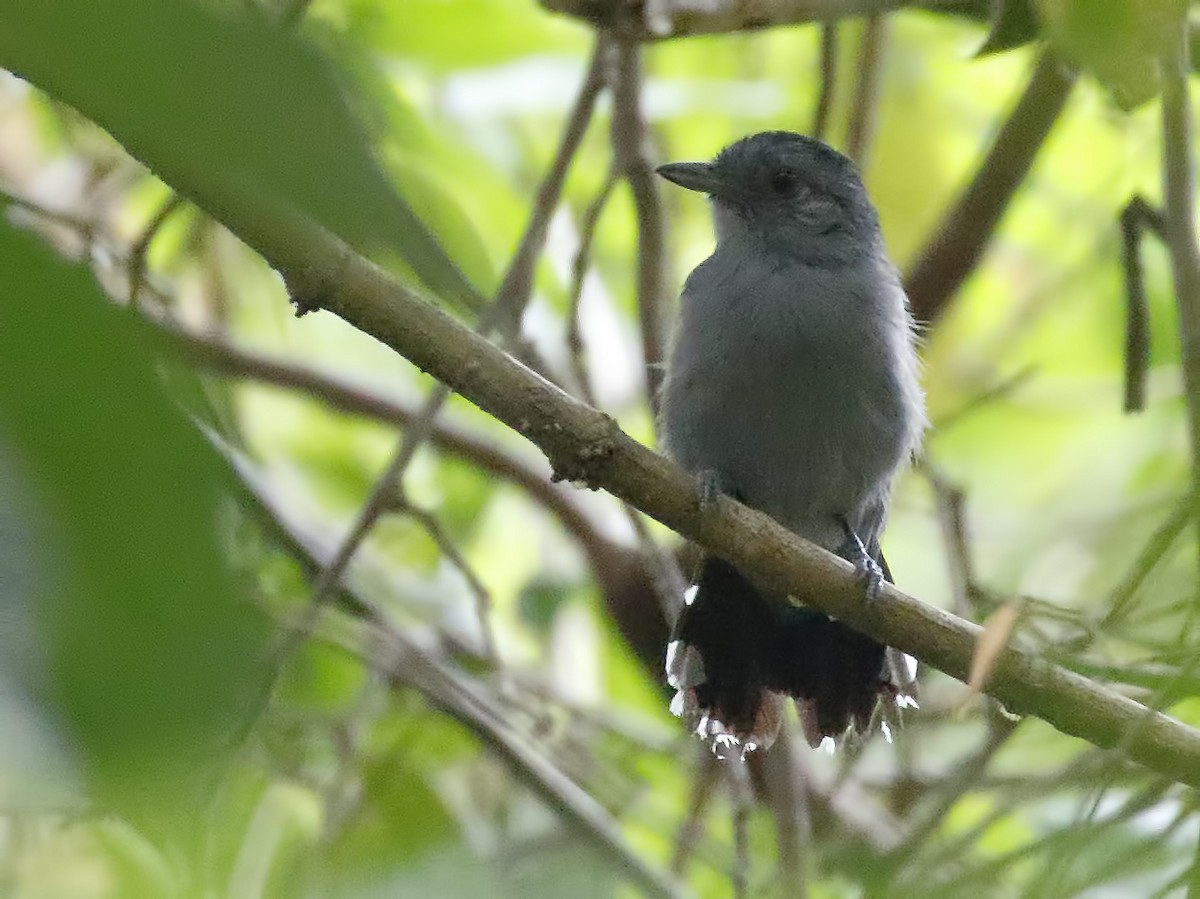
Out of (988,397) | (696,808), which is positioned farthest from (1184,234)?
(696,808)

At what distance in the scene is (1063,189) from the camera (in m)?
5.01

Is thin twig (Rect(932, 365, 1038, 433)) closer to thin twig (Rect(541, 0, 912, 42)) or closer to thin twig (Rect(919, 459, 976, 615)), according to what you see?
thin twig (Rect(919, 459, 976, 615))

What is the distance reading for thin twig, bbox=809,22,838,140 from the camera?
378 cm

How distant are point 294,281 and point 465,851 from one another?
0.84m

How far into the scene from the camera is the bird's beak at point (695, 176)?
12.6 feet

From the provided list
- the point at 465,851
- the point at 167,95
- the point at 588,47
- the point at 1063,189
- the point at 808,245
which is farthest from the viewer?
the point at 1063,189

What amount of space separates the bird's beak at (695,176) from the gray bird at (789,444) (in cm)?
2

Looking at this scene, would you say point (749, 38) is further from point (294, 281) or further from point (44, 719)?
point (44, 719)

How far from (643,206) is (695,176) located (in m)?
0.19

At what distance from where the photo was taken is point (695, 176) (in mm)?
3979

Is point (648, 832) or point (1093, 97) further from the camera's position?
point (1093, 97)

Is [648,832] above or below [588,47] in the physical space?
below

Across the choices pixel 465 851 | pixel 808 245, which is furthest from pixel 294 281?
pixel 808 245

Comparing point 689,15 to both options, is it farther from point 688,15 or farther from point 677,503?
point 677,503
